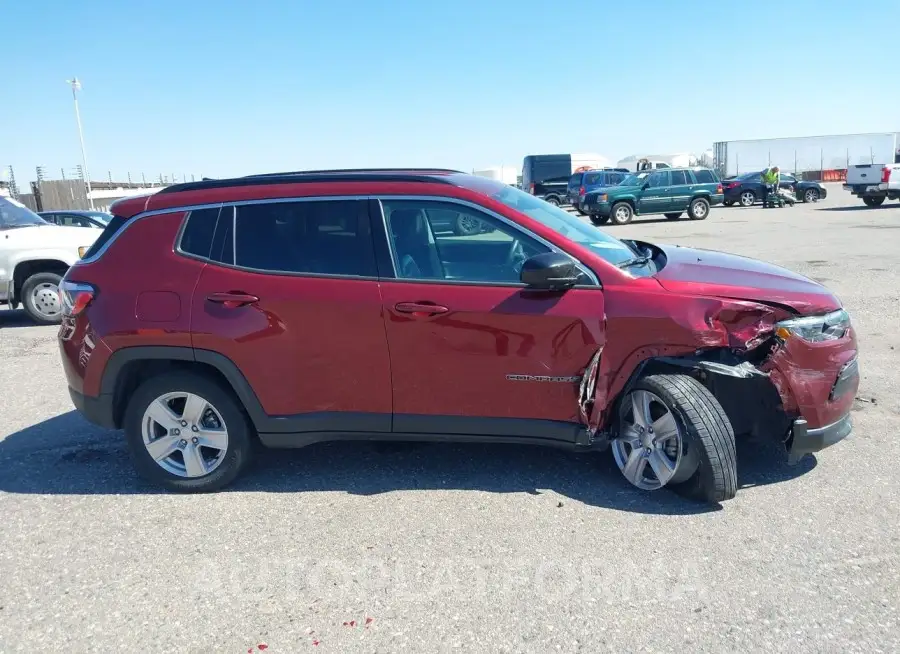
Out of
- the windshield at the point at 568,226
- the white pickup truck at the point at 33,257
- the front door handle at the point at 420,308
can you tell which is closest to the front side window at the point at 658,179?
the white pickup truck at the point at 33,257

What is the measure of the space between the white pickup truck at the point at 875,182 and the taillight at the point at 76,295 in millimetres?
26958

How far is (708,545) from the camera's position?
3377 millimetres

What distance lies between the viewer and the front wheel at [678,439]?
3600 mm

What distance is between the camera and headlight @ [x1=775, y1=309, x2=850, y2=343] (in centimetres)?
364

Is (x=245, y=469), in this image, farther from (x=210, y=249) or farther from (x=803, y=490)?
(x=803, y=490)

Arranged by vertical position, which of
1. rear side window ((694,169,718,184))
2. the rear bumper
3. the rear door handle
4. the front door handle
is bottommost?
the rear bumper

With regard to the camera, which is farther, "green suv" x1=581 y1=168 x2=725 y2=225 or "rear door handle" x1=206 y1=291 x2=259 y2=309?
"green suv" x1=581 y1=168 x2=725 y2=225

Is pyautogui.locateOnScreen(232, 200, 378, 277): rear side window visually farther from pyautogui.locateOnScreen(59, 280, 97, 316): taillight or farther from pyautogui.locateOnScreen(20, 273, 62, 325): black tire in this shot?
pyautogui.locateOnScreen(20, 273, 62, 325): black tire

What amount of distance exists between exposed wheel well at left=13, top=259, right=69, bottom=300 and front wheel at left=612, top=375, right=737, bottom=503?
8348mm

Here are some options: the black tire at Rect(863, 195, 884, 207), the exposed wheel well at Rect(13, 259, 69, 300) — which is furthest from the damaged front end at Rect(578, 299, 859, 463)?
the black tire at Rect(863, 195, 884, 207)

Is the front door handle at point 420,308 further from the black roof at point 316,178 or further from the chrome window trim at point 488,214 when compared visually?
the black roof at point 316,178

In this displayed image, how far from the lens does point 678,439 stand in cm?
368

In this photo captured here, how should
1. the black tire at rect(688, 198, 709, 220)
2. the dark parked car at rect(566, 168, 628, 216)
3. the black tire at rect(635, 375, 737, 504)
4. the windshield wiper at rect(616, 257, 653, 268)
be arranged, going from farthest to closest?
the dark parked car at rect(566, 168, 628, 216) → the black tire at rect(688, 198, 709, 220) → the windshield wiper at rect(616, 257, 653, 268) → the black tire at rect(635, 375, 737, 504)

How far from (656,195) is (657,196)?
0.05 meters
